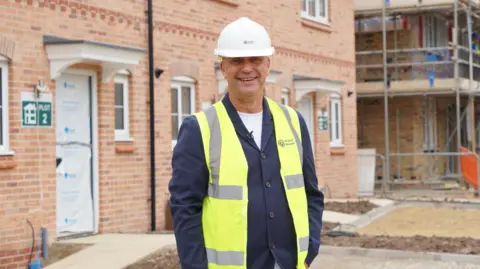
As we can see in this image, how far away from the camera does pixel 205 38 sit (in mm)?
15383

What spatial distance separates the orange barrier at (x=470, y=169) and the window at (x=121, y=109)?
12114mm

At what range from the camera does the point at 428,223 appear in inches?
624

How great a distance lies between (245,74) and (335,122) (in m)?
17.8

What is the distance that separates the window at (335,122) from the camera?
70.2ft

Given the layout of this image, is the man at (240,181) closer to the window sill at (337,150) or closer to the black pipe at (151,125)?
the black pipe at (151,125)

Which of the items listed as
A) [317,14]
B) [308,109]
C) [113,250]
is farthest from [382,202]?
[113,250]

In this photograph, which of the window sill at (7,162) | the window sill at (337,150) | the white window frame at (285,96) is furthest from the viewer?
the window sill at (337,150)

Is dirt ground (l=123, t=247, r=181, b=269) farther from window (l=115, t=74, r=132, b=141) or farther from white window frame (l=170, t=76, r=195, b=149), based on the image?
white window frame (l=170, t=76, r=195, b=149)

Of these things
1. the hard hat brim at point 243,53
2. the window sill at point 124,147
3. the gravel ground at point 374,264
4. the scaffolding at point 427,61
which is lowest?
the gravel ground at point 374,264

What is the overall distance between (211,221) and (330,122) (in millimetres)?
17566

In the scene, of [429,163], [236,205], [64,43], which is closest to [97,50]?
[64,43]

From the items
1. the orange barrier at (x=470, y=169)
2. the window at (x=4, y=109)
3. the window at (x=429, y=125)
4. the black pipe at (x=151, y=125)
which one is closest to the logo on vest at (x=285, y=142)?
the window at (x=4, y=109)

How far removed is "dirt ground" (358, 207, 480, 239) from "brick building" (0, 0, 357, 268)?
3.54m

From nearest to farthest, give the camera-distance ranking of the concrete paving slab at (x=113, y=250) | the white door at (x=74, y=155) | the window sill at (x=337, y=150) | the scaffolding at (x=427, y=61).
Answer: the concrete paving slab at (x=113, y=250) → the white door at (x=74, y=155) → the window sill at (x=337, y=150) → the scaffolding at (x=427, y=61)
